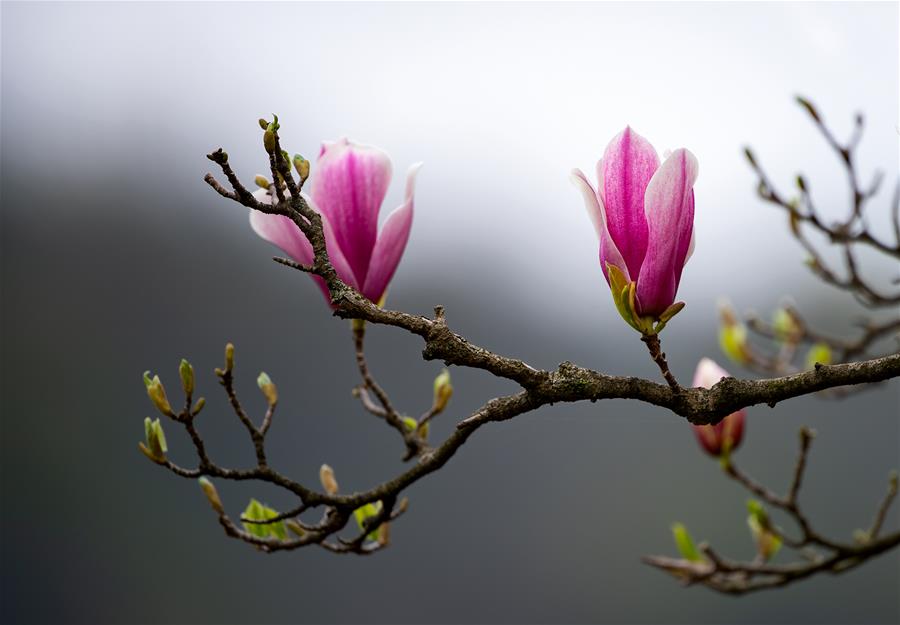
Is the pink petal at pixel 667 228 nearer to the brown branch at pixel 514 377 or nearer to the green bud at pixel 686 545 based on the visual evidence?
the brown branch at pixel 514 377

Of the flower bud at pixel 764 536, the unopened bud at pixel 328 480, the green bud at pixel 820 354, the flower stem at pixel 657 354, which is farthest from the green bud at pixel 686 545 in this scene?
the flower stem at pixel 657 354

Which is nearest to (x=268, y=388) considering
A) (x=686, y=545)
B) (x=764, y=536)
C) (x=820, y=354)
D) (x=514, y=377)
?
(x=514, y=377)

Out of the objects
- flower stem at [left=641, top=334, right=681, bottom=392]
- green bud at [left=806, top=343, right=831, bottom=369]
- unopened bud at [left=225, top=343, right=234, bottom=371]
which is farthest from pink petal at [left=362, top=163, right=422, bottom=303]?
green bud at [left=806, top=343, right=831, bottom=369]

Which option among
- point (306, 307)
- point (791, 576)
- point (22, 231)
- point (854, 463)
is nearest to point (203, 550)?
point (306, 307)

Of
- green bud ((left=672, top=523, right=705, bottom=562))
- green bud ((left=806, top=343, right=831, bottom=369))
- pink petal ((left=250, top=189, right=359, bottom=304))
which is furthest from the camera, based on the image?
green bud ((left=806, top=343, right=831, bottom=369))

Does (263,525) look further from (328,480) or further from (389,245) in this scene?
(389,245)

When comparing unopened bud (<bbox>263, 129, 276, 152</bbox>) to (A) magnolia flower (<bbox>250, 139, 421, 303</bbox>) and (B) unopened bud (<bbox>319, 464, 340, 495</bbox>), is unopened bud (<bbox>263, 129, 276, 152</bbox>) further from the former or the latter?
(B) unopened bud (<bbox>319, 464, 340, 495</bbox>)

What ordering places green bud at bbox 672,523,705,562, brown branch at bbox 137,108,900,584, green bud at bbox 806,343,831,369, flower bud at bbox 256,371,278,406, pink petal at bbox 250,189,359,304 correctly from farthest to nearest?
green bud at bbox 806,343,831,369
green bud at bbox 672,523,705,562
flower bud at bbox 256,371,278,406
pink petal at bbox 250,189,359,304
brown branch at bbox 137,108,900,584

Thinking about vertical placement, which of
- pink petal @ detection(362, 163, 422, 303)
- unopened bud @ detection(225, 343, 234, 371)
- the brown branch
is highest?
pink petal @ detection(362, 163, 422, 303)
